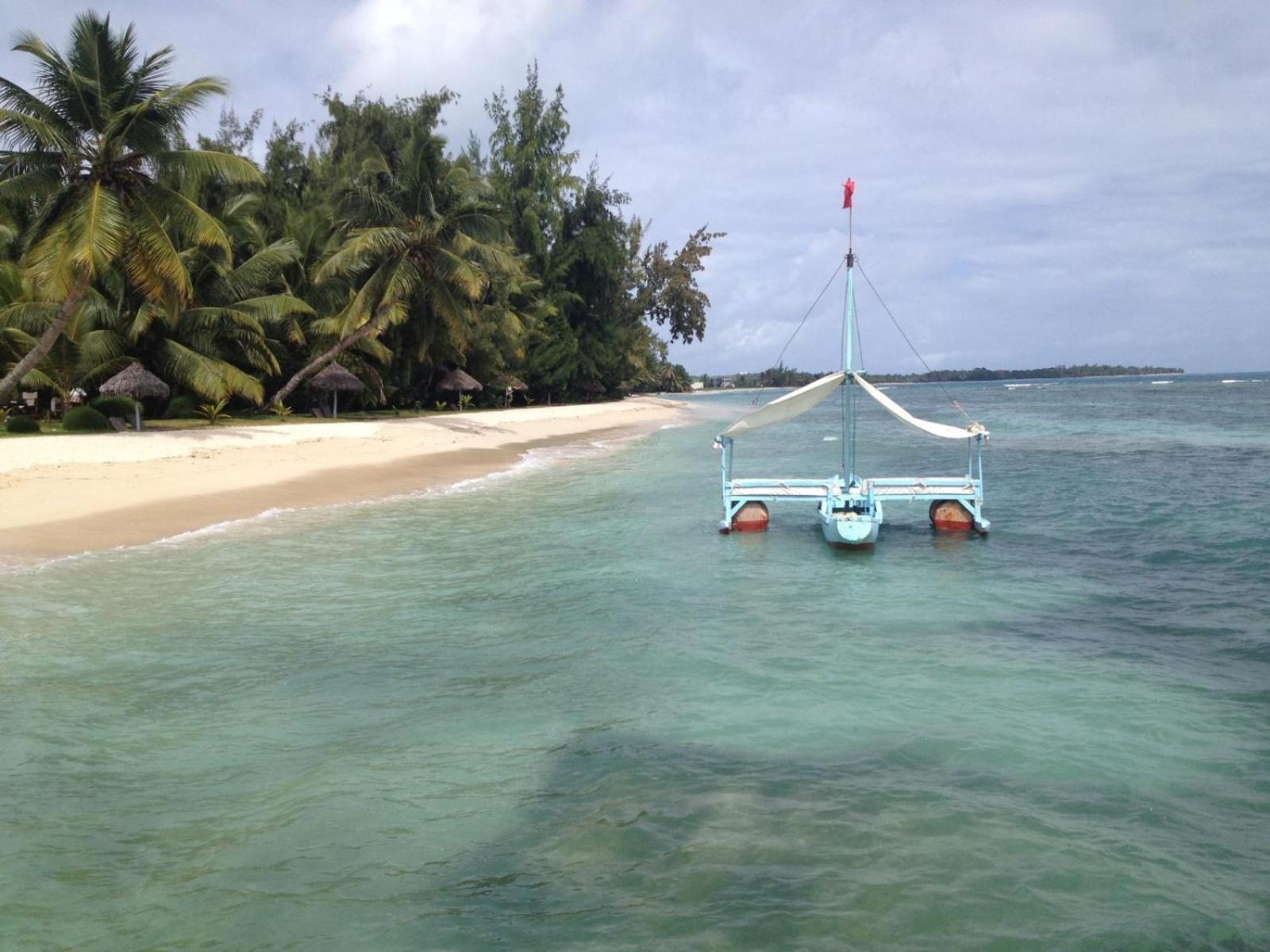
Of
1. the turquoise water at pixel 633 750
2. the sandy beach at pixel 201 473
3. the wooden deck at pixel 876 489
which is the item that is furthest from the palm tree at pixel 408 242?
the turquoise water at pixel 633 750

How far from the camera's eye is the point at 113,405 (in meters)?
27.6

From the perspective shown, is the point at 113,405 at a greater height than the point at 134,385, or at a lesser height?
lesser

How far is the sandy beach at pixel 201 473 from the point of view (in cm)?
1496

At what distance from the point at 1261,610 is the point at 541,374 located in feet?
153

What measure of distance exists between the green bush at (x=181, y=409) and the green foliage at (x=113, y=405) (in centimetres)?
405

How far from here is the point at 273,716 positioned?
745 centimetres

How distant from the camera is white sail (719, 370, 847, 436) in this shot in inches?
555

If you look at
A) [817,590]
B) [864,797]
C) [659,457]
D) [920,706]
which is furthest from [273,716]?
[659,457]

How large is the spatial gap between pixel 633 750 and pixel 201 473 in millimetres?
16991

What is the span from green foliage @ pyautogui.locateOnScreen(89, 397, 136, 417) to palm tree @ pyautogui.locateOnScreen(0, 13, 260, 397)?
4.09m

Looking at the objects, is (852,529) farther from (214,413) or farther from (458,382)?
(458,382)

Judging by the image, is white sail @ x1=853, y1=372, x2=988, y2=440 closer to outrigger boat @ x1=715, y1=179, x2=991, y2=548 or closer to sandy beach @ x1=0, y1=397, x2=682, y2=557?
outrigger boat @ x1=715, y1=179, x2=991, y2=548

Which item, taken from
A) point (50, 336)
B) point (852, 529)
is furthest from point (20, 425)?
point (852, 529)

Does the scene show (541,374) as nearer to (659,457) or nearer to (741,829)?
(659,457)
